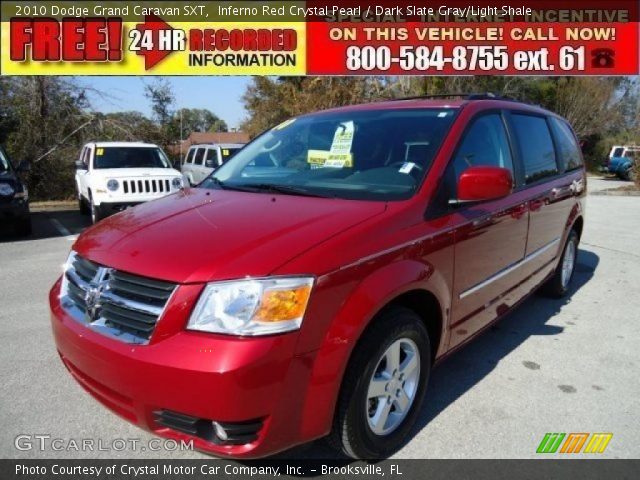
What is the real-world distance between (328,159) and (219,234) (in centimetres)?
110

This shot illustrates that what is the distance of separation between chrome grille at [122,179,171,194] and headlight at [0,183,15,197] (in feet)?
5.74

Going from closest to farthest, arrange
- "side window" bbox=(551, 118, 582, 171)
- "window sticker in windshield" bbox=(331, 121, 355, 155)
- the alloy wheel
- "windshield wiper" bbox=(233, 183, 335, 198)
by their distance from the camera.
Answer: the alloy wheel
"windshield wiper" bbox=(233, 183, 335, 198)
"window sticker in windshield" bbox=(331, 121, 355, 155)
"side window" bbox=(551, 118, 582, 171)

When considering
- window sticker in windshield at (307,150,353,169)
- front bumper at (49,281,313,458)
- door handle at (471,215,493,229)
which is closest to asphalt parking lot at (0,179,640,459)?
front bumper at (49,281,313,458)

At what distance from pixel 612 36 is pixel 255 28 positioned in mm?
11976

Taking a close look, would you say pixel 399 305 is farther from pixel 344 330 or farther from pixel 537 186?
pixel 537 186

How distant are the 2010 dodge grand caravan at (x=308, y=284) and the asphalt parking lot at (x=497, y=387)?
0.37 meters

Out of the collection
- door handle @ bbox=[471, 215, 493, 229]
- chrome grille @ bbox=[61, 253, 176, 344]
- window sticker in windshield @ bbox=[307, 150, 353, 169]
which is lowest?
chrome grille @ bbox=[61, 253, 176, 344]

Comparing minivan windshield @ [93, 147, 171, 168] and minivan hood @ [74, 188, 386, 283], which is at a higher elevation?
minivan windshield @ [93, 147, 171, 168]

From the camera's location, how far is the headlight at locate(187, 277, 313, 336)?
1979mm

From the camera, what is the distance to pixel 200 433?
206 centimetres

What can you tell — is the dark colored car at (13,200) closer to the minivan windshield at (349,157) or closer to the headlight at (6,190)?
the headlight at (6,190)

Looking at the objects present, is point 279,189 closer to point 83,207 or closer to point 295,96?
point 83,207

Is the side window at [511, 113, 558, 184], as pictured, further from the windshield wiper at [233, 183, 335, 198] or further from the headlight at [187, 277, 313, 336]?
the headlight at [187, 277, 313, 336]

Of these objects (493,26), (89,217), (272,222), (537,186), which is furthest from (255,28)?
(272,222)
